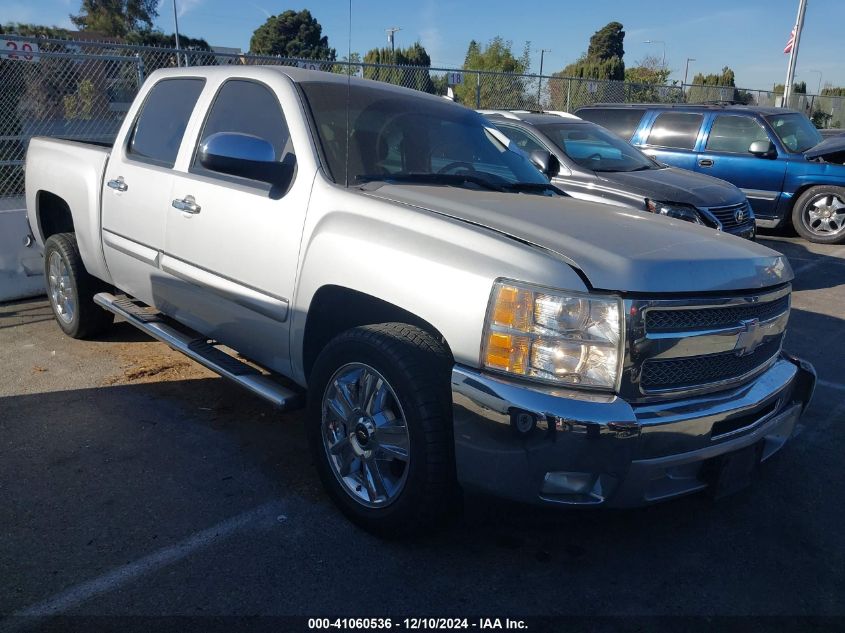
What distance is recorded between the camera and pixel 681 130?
10.8 metres

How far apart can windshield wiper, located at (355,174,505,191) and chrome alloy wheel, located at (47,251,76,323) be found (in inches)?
120

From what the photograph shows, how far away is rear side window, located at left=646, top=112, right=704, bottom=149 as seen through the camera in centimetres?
1076

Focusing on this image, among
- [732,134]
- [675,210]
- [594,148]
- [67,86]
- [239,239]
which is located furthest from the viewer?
[732,134]

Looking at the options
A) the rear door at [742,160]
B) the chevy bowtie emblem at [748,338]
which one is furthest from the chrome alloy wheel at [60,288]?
the rear door at [742,160]

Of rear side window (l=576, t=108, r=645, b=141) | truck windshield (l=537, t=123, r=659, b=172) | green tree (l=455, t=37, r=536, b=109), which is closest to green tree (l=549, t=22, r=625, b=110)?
green tree (l=455, t=37, r=536, b=109)

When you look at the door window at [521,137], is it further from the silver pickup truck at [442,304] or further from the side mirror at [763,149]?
the side mirror at [763,149]

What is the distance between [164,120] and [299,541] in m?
2.89

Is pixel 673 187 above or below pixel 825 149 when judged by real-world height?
below

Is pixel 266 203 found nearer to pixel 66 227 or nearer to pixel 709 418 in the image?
pixel 709 418

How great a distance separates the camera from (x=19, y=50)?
7973 millimetres

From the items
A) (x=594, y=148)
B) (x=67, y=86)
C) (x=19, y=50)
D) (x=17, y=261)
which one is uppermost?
(x=19, y=50)

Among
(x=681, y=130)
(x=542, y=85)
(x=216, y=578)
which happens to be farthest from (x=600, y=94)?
(x=216, y=578)

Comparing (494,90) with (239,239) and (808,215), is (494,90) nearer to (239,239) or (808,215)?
(808,215)

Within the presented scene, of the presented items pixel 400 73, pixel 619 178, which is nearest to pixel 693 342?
pixel 619 178
